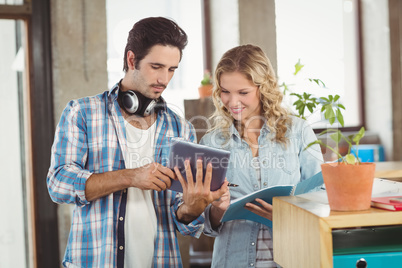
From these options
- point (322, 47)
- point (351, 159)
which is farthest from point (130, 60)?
point (322, 47)

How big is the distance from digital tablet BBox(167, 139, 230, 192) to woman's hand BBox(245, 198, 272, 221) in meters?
0.13

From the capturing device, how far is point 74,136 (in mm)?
1618

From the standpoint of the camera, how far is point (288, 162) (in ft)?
5.84

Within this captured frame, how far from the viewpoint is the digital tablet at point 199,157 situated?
1.45 metres

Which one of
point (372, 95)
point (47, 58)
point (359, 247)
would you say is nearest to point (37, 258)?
point (47, 58)

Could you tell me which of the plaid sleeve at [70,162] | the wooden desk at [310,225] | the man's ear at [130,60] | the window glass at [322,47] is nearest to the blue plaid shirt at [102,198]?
the plaid sleeve at [70,162]

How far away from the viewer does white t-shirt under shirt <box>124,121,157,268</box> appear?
1.62 meters

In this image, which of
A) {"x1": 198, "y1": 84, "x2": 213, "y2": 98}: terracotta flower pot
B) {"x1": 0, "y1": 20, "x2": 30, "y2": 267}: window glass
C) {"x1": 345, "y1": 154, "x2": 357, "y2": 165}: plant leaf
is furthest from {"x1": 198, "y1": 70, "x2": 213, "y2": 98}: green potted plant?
{"x1": 345, "y1": 154, "x2": 357, "y2": 165}: plant leaf

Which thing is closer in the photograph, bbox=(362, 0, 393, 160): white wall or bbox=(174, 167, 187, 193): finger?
bbox=(174, 167, 187, 193): finger

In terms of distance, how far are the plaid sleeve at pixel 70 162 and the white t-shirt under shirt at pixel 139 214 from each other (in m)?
0.16

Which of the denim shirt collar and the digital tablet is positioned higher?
the denim shirt collar

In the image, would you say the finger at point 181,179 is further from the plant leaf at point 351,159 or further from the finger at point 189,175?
the plant leaf at point 351,159

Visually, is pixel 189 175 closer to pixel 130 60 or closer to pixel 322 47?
pixel 130 60

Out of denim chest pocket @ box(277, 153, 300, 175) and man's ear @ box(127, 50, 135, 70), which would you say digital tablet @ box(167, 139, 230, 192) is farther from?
man's ear @ box(127, 50, 135, 70)
